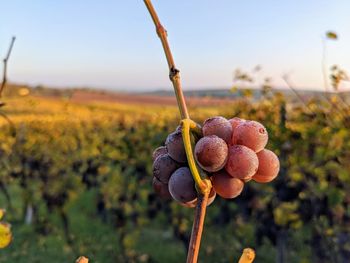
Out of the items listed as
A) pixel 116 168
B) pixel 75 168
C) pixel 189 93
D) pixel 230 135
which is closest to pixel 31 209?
pixel 75 168

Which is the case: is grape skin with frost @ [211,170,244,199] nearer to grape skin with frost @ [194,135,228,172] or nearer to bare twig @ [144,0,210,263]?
grape skin with frost @ [194,135,228,172]

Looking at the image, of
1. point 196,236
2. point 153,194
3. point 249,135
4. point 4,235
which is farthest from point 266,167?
point 153,194

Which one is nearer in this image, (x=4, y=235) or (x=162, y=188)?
(x=162, y=188)

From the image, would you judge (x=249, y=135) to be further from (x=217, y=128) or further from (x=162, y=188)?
(x=162, y=188)

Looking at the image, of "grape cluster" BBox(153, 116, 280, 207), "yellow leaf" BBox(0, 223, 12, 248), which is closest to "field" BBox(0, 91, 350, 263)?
"yellow leaf" BBox(0, 223, 12, 248)

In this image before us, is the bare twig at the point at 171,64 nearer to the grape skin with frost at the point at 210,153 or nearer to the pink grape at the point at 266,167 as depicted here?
the grape skin with frost at the point at 210,153

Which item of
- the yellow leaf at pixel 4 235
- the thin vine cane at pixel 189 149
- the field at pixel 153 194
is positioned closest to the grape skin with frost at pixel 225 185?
the thin vine cane at pixel 189 149

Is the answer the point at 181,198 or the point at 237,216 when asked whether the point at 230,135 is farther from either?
the point at 237,216
